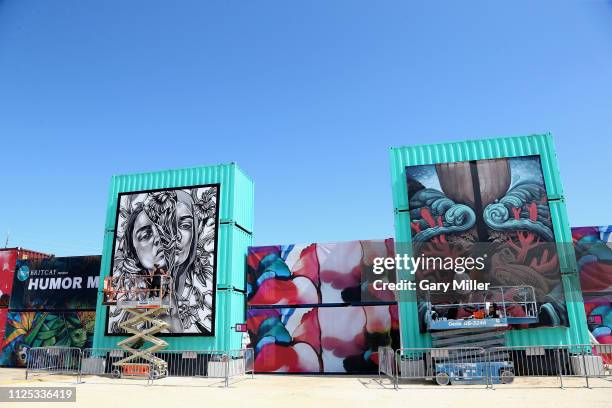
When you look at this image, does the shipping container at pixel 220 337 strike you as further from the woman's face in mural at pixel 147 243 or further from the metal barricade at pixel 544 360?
the metal barricade at pixel 544 360

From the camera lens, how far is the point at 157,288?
24453 millimetres

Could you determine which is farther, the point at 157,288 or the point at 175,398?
the point at 157,288

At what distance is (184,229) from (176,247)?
Answer: 3.60 ft

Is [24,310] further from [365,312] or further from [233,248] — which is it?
[365,312]

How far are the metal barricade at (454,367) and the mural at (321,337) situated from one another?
4658 millimetres

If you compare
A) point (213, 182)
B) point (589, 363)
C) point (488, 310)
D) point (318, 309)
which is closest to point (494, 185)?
point (488, 310)

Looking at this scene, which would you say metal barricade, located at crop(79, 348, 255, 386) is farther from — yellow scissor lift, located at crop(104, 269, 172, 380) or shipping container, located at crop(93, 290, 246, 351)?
shipping container, located at crop(93, 290, 246, 351)

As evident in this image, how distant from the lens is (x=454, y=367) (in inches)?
696

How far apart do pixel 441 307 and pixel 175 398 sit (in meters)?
11.7

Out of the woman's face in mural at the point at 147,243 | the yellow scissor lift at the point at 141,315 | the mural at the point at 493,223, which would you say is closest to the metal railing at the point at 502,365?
the mural at the point at 493,223

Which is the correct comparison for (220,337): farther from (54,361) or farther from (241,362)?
(54,361)

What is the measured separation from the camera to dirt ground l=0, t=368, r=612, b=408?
13.5 metres

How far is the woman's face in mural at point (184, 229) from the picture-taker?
973 inches

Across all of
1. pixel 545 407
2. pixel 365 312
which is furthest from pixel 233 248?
pixel 545 407
